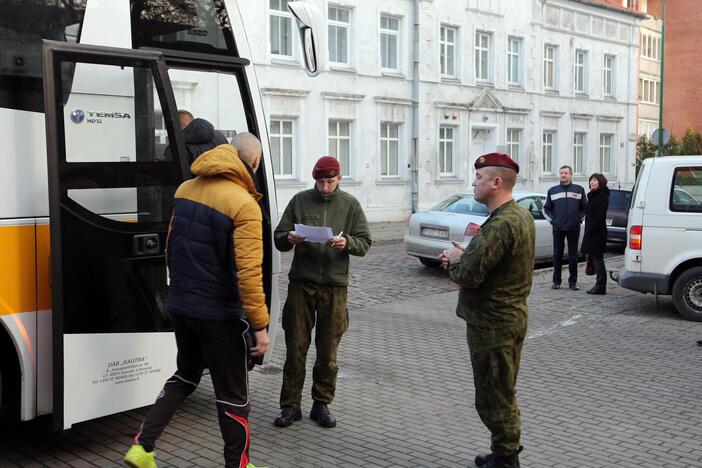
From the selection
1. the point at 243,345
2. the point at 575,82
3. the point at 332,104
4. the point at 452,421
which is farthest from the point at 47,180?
the point at 575,82

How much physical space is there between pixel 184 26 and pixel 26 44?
114 centimetres

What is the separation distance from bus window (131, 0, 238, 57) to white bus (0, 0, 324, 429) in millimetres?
10

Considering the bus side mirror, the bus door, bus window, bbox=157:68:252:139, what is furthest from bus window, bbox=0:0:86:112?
the bus side mirror

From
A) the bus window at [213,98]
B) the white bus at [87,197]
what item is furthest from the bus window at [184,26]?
the bus window at [213,98]

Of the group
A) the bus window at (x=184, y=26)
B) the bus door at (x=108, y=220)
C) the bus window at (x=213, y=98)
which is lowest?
the bus door at (x=108, y=220)

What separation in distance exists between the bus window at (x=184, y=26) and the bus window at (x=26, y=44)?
20.0 inches

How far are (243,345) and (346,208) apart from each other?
5.23 feet

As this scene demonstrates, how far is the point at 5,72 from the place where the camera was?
4629mm

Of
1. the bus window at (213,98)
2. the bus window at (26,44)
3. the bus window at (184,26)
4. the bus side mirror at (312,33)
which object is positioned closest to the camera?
the bus window at (26,44)

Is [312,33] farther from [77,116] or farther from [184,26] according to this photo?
[77,116]

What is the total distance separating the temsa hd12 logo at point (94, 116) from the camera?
189 inches

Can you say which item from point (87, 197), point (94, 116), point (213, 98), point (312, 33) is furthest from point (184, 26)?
point (87, 197)

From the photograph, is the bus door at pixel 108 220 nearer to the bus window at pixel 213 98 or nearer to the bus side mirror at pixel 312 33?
the bus window at pixel 213 98

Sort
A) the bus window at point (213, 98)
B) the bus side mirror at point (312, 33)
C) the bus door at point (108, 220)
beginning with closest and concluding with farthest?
1. the bus door at point (108, 220)
2. the bus window at point (213, 98)
3. the bus side mirror at point (312, 33)
